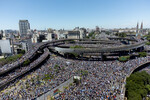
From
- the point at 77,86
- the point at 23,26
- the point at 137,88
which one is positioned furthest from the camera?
the point at 23,26

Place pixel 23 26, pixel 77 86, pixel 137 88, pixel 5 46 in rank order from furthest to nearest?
pixel 23 26 → pixel 5 46 → pixel 77 86 → pixel 137 88

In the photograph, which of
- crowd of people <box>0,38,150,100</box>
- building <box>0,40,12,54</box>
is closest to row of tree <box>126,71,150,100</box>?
crowd of people <box>0,38,150,100</box>

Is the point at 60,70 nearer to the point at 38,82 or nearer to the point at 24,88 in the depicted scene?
the point at 38,82

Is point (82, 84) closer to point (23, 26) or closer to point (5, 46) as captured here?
point (5, 46)

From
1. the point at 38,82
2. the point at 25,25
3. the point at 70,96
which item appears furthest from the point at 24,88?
the point at 25,25

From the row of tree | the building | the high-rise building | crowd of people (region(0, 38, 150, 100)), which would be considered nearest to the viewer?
the row of tree

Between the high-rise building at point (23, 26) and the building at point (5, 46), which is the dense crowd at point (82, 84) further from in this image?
the high-rise building at point (23, 26)

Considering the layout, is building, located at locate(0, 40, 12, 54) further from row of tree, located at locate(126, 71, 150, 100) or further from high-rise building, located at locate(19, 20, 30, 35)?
high-rise building, located at locate(19, 20, 30, 35)

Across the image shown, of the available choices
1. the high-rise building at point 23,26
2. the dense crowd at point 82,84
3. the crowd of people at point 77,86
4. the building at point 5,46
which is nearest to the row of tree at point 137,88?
the crowd of people at point 77,86

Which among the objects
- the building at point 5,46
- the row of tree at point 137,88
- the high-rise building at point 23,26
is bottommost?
the row of tree at point 137,88

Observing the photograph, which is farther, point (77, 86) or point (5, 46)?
point (5, 46)

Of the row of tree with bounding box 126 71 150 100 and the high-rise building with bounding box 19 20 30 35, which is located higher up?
the high-rise building with bounding box 19 20 30 35

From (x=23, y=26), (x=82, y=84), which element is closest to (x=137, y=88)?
(x=82, y=84)
